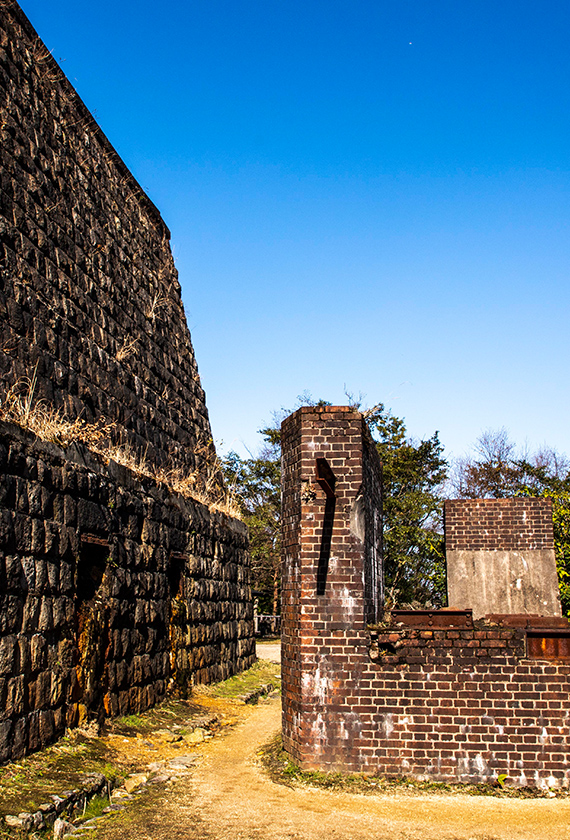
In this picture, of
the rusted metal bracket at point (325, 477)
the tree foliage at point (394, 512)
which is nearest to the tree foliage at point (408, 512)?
the tree foliage at point (394, 512)

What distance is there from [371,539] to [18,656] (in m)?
3.77

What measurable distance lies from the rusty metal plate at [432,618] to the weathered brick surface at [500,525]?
7.62 m

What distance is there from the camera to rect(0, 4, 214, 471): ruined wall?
8.46m

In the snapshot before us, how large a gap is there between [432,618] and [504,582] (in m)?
7.86

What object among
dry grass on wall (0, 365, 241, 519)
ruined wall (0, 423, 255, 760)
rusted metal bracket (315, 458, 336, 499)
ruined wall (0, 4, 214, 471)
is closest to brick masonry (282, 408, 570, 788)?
rusted metal bracket (315, 458, 336, 499)

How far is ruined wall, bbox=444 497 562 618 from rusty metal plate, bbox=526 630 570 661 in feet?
26.0

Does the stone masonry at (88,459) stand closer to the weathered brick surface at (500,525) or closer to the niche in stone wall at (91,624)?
the niche in stone wall at (91,624)

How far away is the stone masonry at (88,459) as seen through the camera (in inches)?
258

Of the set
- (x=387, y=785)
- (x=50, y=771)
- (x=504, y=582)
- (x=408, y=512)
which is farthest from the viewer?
(x=408, y=512)

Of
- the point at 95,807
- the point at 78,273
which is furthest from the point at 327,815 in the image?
the point at 78,273

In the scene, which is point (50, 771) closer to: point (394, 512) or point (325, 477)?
point (325, 477)

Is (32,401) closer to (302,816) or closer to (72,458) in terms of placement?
(72,458)

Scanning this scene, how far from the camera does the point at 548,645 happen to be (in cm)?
675

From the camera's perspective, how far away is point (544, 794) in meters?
6.39
